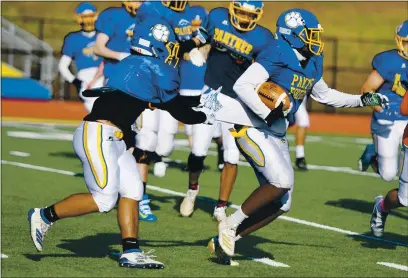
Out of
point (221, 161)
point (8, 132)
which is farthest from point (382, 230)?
point (8, 132)

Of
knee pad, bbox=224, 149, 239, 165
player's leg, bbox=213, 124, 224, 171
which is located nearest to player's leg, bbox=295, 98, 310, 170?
player's leg, bbox=213, 124, 224, 171

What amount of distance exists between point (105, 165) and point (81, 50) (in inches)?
263

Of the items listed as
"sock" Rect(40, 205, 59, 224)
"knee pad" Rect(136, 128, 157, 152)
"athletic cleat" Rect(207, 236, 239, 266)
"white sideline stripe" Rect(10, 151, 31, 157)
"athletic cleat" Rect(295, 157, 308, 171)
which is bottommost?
"white sideline stripe" Rect(10, 151, 31, 157)

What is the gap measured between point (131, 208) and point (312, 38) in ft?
5.72

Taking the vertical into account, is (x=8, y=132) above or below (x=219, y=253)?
below

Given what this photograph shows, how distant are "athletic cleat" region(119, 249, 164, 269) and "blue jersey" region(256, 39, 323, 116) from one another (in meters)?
1.43

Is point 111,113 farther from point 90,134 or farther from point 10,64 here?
point 10,64

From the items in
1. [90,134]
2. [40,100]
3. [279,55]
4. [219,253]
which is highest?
[279,55]

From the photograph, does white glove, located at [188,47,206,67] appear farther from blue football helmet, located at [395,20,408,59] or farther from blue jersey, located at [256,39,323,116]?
blue jersey, located at [256,39,323,116]

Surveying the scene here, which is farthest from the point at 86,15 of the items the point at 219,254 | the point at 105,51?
the point at 219,254

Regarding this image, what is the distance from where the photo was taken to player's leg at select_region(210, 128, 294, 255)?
7.62 meters

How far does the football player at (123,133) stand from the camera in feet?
24.4

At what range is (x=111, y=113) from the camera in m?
7.53

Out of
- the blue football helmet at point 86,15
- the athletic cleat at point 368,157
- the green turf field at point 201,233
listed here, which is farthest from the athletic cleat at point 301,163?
the athletic cleat at point 368,157
